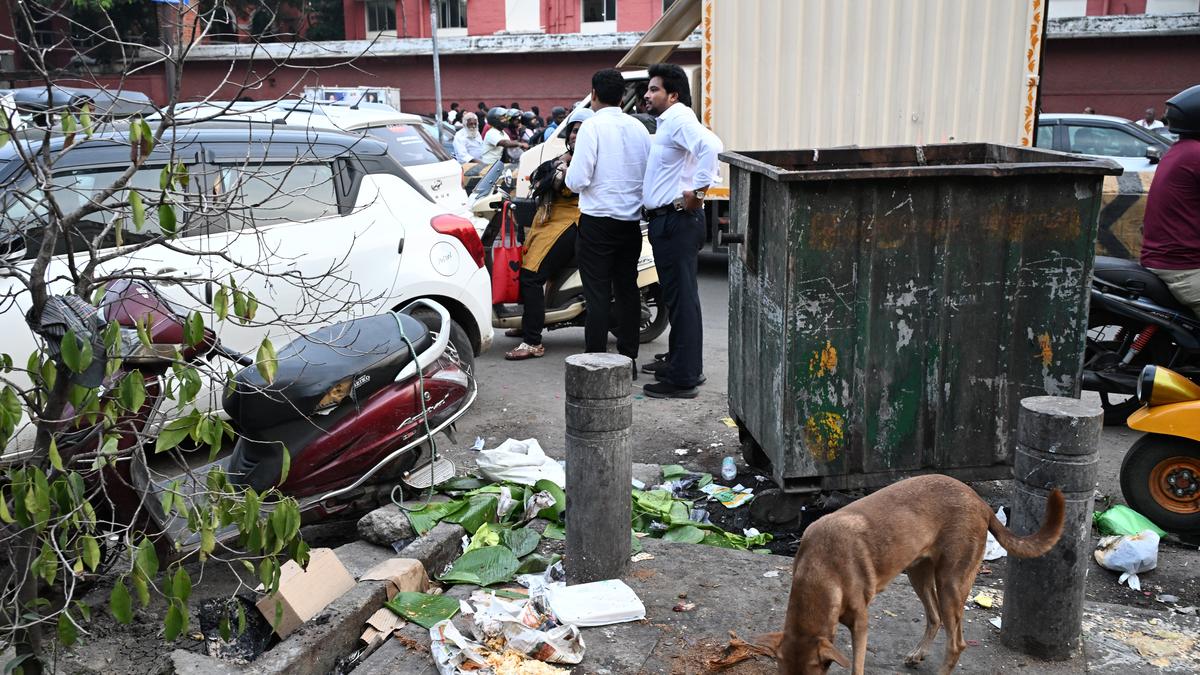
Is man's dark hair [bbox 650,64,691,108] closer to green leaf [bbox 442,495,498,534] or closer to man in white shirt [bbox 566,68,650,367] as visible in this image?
man in white shirt [bbox 566,68,650,367]

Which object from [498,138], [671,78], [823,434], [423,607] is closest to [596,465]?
[423,607]

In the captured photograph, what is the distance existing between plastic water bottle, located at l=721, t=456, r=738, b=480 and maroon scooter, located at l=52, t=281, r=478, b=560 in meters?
1.54

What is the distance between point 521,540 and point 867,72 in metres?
7.24

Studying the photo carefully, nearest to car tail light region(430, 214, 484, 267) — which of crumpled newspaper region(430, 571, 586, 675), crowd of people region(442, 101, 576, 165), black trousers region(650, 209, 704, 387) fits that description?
black trousers region(650, 209, 704, 387)

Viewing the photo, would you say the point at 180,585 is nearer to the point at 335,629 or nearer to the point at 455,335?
the point at 335,629

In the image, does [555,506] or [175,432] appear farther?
[555,506]

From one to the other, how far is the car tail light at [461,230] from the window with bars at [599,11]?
23250 millimetres

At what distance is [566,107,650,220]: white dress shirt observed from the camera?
23.0ft

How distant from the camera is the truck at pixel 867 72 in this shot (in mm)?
9977

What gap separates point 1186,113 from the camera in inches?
214

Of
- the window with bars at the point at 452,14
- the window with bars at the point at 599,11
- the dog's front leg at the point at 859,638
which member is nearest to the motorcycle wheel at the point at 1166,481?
the dog's front leg at the point at 859,638

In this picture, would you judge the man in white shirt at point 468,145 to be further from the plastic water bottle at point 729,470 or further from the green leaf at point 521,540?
the green leaf at point 521,540

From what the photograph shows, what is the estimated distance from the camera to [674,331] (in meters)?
7.11

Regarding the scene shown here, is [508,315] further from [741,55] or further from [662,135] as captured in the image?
[741,55]
